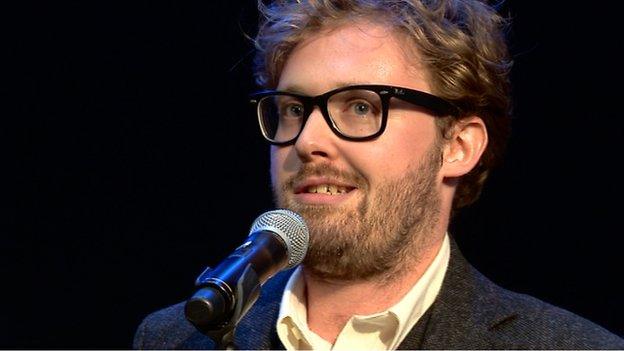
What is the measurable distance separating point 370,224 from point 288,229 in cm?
59

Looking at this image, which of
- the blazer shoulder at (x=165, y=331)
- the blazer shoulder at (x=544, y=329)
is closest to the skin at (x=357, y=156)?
the blazer shoulder at (x=544, y=329)

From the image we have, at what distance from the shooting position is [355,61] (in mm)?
2221

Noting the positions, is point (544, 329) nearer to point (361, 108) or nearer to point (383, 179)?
point (383, 179)

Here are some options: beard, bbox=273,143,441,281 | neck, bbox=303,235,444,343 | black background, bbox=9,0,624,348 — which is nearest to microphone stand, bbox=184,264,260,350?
beard, bbox=273,143,441,281

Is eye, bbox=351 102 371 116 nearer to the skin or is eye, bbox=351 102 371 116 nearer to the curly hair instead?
the skin

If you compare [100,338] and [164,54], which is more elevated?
[164,54]

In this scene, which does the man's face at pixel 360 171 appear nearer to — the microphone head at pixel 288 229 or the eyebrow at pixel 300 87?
the eyebrow at pixel 300 87

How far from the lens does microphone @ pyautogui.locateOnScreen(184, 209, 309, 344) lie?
4.21 ft

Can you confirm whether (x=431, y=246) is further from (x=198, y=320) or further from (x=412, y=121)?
(x=198, y=320)

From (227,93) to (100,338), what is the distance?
3.68 ft

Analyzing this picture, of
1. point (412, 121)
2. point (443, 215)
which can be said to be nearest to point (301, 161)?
point (412, 121)

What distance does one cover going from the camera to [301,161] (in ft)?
7.21

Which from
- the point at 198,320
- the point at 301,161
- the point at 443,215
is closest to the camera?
the point at 198,320

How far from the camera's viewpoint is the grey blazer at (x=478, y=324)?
2145 mm
